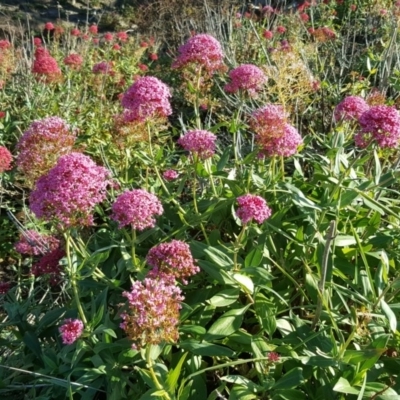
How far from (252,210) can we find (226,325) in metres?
0.35

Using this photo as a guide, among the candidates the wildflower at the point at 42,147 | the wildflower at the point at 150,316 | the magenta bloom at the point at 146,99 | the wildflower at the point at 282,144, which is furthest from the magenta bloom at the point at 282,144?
the wildflower at the point at 150,316

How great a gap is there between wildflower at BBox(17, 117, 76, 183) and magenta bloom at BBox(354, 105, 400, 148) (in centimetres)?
95

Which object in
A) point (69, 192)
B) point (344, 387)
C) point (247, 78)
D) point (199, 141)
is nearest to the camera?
point (344, 387)

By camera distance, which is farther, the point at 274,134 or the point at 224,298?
the point at 274,134

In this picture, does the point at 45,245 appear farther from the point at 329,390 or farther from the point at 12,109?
the point at 12,109

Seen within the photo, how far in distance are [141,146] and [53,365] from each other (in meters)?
1.09

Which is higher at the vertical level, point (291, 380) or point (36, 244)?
point (291, 380)

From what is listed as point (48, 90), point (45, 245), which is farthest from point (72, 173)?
point (48, 90)

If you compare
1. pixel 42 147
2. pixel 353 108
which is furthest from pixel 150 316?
pixel 353 108

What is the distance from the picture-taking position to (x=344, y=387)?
145 centimetres

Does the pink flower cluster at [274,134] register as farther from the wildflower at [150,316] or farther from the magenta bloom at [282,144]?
the wildflower at [150,316]

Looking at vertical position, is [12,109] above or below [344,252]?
below

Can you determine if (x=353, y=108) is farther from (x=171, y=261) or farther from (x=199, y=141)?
(x=171, y=261)

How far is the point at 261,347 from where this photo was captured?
159 cm
